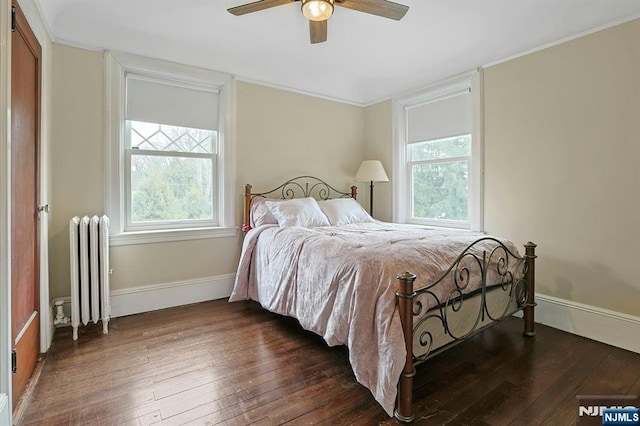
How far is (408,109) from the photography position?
4078 millimetres

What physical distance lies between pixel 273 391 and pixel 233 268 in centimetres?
188

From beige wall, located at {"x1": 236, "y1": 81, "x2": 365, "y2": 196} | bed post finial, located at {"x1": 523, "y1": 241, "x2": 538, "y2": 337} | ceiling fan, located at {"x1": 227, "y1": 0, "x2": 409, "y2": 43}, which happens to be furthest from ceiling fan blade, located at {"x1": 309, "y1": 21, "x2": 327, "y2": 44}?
bed post finial, located at {"x1": 523, "y1": 241, "x2": 538, "y2": 337}

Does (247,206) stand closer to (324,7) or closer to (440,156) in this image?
(324,7)

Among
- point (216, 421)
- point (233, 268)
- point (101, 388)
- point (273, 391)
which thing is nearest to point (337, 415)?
point (273, 391)

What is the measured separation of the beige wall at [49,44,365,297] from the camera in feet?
8.80

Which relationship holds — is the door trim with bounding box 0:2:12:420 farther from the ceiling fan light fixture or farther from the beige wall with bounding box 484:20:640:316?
the beige wall with bounding box 484:20:640:316

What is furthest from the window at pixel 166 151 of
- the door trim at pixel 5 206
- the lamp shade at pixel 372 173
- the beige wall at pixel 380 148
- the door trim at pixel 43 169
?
the beige wall at pixel 380 148

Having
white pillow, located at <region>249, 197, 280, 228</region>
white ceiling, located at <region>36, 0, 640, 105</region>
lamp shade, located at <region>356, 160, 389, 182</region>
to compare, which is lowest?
white pillow, located at <region>249, 197, 280, 228</region>

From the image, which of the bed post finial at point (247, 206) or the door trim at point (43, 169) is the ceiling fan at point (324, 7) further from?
the bed post finial at point (247, 206)

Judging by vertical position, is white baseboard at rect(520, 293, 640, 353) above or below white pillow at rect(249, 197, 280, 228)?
below

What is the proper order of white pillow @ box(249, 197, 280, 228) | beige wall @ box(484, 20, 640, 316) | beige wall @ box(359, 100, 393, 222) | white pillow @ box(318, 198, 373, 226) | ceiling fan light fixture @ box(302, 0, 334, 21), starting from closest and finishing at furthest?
ceiling fan light fixture @ box(302, 0, 334, 21) → beige wall @ box(484, 20, 640, 316) → white pillow @ box(249, 197, 280, 228) → white pillow @ box(318, 198, 373, 226) → beige wall @ box(359, 100, 393, 222)

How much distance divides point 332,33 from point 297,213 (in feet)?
5.82

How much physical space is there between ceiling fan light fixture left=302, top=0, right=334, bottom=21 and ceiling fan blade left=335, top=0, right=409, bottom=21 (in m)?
A: 0.14

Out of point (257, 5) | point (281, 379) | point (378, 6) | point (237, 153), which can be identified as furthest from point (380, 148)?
point (281, 379)
